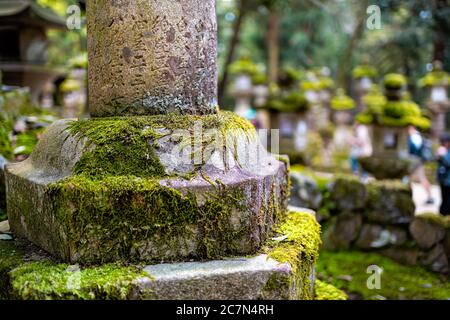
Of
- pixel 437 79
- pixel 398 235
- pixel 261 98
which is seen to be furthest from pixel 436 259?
pixel 261 98

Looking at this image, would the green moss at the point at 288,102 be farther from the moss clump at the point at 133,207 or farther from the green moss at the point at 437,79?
the moss clump at the point at 133,207

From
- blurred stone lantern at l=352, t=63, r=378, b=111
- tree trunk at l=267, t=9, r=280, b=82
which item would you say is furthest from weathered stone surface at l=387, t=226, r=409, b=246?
tree trunk at l=267, t=9, r=280, b=82

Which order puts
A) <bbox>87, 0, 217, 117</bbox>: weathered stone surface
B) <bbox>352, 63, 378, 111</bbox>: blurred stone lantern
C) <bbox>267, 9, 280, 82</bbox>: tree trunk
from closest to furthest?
<bbox>87, 0, 217, 117</bbox>: weathered stone surface → <bbox>352, 63, 378, 111</bbox>: blurred stone lantern → <bbox>267, 9, 280, 82</bbox>: tree trunk

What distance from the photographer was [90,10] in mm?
2631

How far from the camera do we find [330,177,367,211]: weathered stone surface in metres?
6.34

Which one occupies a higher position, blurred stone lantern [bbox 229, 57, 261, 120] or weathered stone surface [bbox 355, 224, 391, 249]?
blurred stone lantern [bbox 229, 57, 261, 120]

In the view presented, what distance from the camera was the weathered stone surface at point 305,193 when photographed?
6168mm

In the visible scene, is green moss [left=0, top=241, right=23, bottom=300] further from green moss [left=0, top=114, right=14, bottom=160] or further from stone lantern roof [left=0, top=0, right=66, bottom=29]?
stone lantern roof [left=0, top=0, right=66, bottom=29]

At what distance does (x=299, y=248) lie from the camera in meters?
2.38

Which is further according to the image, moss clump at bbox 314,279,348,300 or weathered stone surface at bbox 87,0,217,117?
moss clump at bbox 314,279,348,300

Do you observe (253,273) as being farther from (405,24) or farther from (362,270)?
(405,24)

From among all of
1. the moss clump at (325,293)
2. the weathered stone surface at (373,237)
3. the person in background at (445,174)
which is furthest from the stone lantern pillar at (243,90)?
the moss clump at (325,293)

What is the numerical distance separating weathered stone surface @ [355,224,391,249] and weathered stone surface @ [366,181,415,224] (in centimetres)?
11
